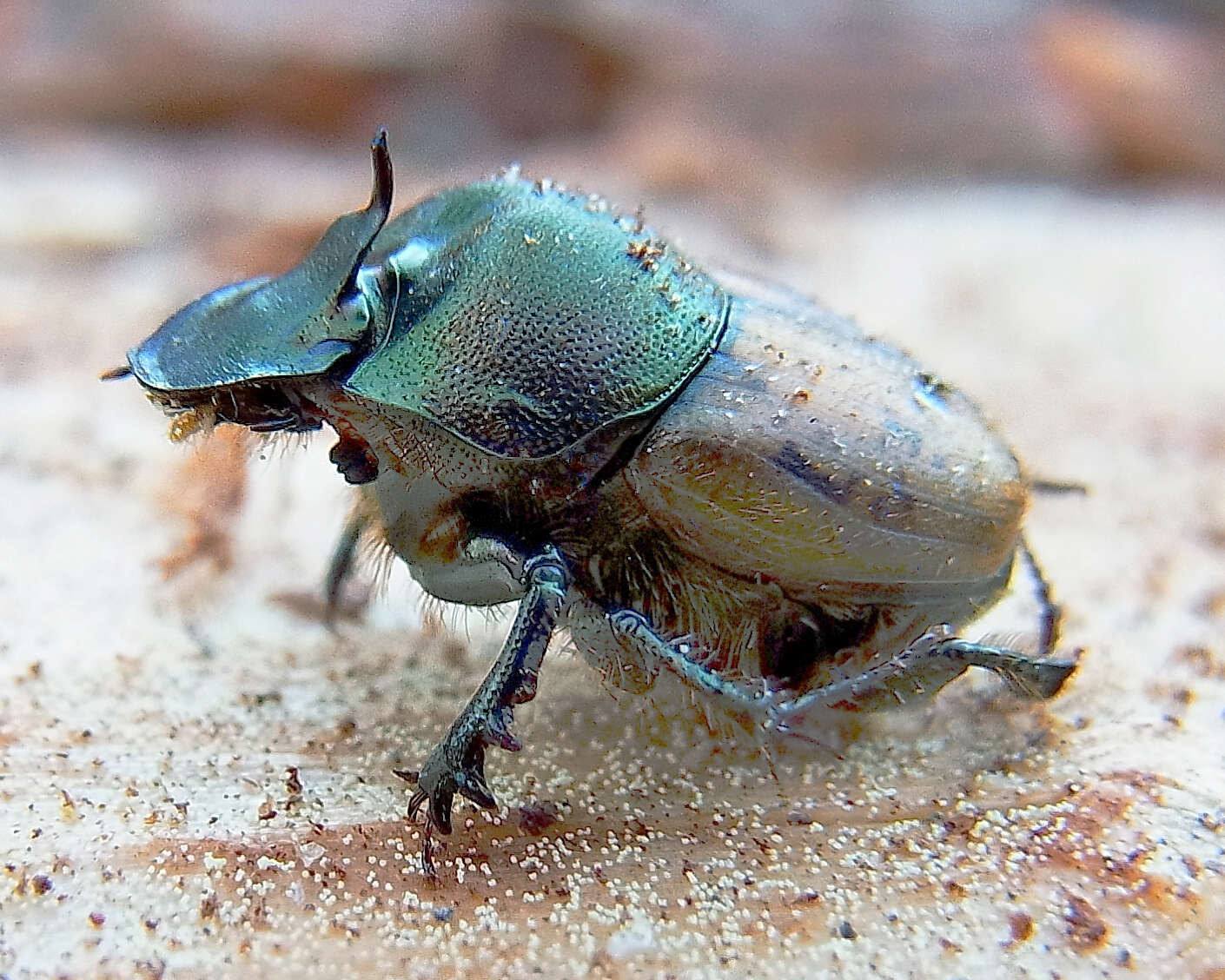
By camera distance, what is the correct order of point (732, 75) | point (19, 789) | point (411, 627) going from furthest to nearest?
point (732, 75), point (411, 627), point (19, 789)

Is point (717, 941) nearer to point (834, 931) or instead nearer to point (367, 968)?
point (834, 931)

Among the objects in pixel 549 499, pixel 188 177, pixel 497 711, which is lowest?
pixel 188 177

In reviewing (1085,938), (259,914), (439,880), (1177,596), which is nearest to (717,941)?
(439,880)

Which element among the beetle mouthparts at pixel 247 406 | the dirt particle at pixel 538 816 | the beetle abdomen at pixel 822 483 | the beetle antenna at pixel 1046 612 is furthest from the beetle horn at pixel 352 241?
the beetle antenna at pixel 1046 612

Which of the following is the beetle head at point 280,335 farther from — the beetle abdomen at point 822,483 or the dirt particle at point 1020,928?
the dirt particle at point 1020,928

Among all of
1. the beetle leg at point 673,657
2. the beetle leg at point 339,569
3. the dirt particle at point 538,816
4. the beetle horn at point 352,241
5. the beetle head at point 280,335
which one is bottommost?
the beetle leg at point 339,569

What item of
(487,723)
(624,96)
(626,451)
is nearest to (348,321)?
(626,451)

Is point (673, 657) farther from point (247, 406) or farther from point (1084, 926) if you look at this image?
point (247, 406)
